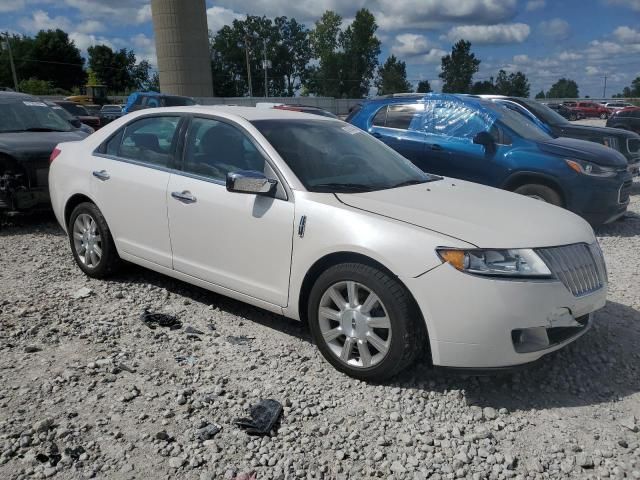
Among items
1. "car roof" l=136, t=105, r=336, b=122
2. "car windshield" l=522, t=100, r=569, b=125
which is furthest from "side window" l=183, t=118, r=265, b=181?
"car windshield" l=522, t=100, r=569, b=125

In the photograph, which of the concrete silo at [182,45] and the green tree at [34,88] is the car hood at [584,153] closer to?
the concrete silo at [182,45]

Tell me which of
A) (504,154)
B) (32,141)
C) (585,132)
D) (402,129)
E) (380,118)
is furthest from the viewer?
(585,132)

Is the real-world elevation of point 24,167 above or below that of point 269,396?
above

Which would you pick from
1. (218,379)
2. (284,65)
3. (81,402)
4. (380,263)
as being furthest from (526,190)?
(284,65)

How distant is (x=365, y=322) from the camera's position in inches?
127

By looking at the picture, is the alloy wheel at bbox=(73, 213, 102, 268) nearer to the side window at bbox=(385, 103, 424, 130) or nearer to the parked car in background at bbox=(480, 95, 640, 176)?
the side window at bbox=(385, 103, 424, 130)

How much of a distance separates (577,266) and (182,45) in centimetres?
4995

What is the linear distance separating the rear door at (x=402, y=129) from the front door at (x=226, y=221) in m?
4.30

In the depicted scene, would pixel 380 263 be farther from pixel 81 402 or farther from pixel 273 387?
pixel 81 402

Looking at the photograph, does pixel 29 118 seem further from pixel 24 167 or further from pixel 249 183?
pixel 249 183

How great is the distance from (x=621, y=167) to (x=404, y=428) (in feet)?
19.6

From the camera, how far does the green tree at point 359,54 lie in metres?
87.4

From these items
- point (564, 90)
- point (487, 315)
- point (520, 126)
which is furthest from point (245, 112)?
point (564, 90)

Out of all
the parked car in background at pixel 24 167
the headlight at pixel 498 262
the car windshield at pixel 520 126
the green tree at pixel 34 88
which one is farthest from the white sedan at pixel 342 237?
the green tree at pixel 34 88
